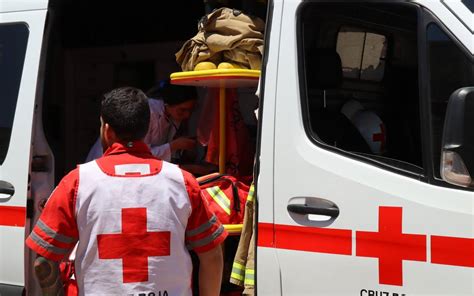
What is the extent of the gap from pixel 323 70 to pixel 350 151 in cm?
41

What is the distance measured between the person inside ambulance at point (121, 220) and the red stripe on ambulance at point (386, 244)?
2.00ft

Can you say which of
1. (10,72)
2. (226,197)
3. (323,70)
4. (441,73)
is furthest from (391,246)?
(10,72)

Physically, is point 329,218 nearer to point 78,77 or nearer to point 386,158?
point 386,158

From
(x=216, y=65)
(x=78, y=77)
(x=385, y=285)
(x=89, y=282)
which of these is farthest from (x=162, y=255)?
(x=78, y=77)

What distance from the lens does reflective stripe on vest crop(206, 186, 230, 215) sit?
134 inches

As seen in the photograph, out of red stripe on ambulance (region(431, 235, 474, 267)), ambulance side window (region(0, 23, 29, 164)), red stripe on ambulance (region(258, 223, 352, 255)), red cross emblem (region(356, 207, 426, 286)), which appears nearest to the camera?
red stripe on ambulance (region(431, 235, 474, 267))

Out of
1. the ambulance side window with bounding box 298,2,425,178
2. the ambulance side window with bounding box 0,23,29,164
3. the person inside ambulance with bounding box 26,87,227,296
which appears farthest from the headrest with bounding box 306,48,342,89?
the ambulance side window with bounding box 0,23,29,164

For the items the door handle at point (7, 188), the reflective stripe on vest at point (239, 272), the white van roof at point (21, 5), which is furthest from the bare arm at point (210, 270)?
the white van roof at point (21, 5)

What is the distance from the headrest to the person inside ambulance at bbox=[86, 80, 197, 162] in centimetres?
109

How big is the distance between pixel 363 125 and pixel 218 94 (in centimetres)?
104

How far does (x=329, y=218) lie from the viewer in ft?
9.38

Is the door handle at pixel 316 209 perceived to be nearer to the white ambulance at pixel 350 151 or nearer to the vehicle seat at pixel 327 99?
the white ambulance at pixel 350 151

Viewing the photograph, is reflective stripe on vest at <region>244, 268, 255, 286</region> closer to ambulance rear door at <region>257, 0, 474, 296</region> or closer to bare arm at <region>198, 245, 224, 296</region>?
ambulance rear door at <region>257, 0, 474, 296</region>

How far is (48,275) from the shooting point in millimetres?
2430
